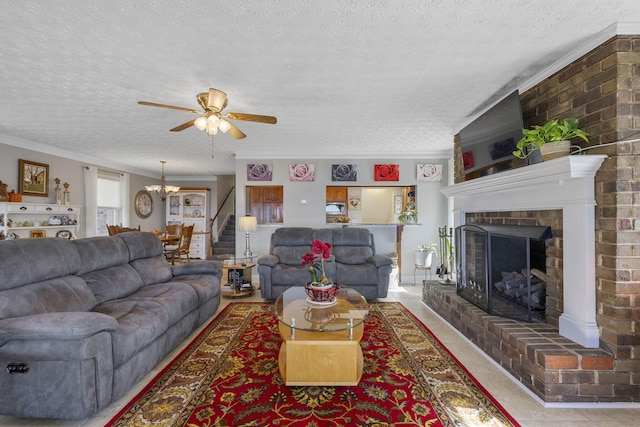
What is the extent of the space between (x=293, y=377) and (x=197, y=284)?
1.69 metres

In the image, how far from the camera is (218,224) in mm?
9422

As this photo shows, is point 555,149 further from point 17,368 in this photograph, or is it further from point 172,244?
point 172,244

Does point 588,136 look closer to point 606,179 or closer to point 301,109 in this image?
point 606,179

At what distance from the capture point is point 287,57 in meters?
2.25

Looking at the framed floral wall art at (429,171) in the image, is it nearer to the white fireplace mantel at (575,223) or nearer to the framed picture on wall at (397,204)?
the framed picture on wall at (397,204)

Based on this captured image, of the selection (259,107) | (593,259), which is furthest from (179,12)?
(593,259)

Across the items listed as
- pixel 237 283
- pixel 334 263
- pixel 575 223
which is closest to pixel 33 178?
pixel 237 283

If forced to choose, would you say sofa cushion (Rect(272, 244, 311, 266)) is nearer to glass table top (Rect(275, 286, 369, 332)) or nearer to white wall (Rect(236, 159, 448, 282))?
white wall (Rect(236, 159, 448, 282))

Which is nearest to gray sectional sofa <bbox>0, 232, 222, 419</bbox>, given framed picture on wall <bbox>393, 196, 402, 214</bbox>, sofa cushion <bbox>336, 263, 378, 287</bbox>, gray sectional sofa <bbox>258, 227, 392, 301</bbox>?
→ gray sectional sofa <bbox>258, 227, 392, 301</bbox>

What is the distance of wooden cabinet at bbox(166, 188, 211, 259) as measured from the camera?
888 centimetres

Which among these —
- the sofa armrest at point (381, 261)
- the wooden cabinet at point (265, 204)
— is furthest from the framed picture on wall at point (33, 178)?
the sofa armrest at point (381, 261)

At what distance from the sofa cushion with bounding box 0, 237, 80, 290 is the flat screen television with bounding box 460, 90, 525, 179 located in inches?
150

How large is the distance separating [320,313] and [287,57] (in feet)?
6.57

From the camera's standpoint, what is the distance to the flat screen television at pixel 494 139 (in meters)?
2.55
